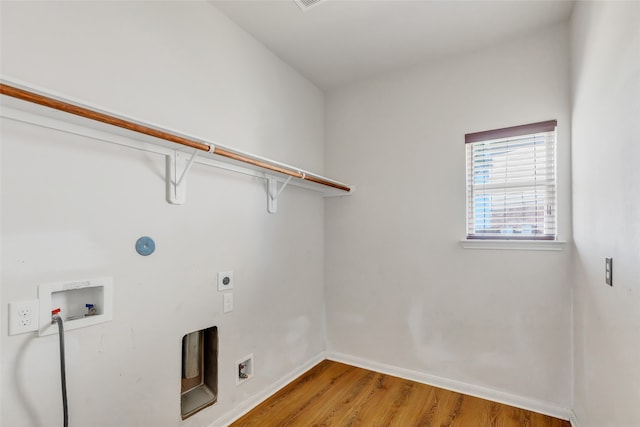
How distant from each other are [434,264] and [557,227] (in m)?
0.85

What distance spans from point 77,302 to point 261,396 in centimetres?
143

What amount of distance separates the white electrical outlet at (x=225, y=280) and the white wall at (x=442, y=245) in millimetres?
1202

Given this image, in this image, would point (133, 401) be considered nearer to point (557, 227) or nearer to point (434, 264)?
point (434, 264)

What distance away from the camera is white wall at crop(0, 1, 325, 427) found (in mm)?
1233

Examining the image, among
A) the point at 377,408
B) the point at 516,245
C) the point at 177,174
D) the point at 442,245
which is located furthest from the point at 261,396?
the point at 516,245

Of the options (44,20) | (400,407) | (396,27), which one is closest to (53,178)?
(44,20)

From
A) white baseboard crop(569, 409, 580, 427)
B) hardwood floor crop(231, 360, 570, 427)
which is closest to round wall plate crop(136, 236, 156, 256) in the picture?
hardwood floor crop(231, 360, 570, 427)

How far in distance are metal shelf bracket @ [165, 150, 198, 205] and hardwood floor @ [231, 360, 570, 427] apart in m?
1.46

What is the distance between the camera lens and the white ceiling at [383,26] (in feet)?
6.61

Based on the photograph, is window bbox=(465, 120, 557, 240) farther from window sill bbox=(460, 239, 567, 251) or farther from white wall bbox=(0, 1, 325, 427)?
white wall bbox=(0, 1, 325, 427)

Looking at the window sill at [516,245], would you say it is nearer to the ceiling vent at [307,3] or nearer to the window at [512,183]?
the window at [512,183]

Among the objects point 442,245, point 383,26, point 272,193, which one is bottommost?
point 442,245

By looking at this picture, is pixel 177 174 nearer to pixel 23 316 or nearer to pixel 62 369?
pixel 23 316

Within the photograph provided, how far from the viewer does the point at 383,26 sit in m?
2.21
